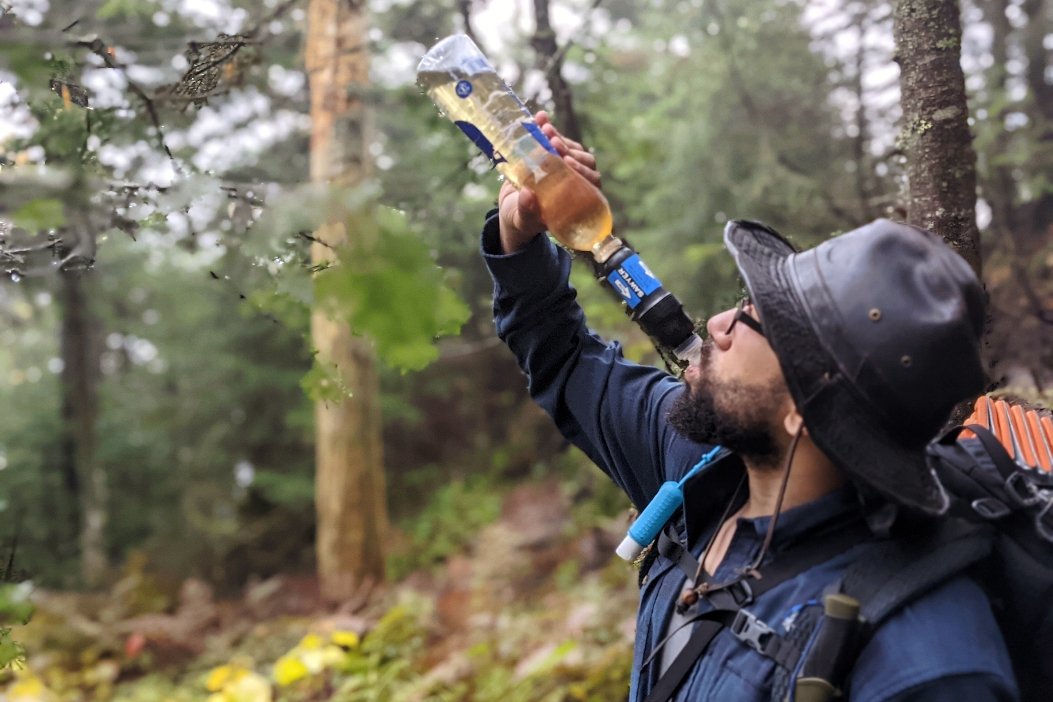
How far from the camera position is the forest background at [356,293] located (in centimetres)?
197

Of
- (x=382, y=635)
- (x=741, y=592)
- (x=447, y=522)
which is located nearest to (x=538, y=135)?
(x=741, y=592)

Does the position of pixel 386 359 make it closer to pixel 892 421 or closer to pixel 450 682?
pixel 892 421

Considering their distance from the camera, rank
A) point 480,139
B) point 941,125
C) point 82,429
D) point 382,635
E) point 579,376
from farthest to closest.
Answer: point 82,429, point 382,635, point 941,125, point 579,376, point 480,139

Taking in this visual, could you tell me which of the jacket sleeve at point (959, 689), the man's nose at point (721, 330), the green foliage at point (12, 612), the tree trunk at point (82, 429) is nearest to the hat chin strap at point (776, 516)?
the man's nose at point (721, 330)

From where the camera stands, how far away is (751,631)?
5.08ft

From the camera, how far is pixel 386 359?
4.36 feet

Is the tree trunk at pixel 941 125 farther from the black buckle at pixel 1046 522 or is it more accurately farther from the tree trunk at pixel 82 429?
the tree trunk at pixel 82 429

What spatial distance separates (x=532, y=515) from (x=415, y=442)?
12.2 feet

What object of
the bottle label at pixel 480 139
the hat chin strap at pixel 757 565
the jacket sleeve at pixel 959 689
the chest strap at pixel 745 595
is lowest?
the jacket sleeve at pixel 959 689

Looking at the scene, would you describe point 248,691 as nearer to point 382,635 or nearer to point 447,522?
point 382,635

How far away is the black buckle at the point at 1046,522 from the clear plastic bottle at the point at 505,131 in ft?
3.55

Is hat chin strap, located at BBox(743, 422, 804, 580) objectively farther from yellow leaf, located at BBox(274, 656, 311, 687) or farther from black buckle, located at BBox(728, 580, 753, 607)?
yellow leaf, located at BBox(274, 656, 311, 687)

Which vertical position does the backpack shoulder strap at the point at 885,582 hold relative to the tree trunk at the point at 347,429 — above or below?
below

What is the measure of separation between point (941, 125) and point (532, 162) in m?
1.37
